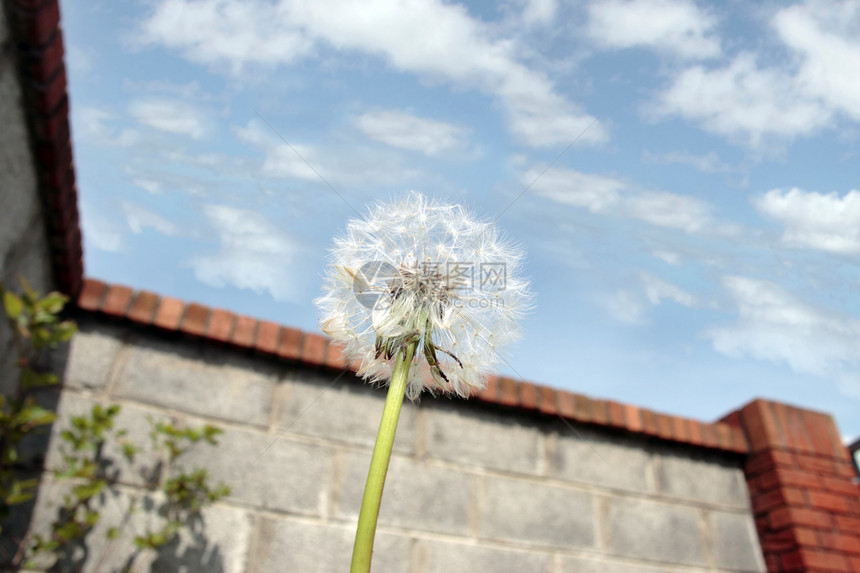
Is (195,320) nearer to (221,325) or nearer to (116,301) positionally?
(221,325)

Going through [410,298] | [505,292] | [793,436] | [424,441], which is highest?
[793,436]

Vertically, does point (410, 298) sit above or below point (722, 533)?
below

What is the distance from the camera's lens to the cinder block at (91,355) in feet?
8.14

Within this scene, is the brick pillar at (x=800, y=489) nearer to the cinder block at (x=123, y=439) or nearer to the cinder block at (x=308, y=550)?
the cinder block at (x=308, y=550)

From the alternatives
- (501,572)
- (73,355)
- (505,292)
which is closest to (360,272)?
(505,292)

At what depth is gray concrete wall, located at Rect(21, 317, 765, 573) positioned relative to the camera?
2496 millimetres

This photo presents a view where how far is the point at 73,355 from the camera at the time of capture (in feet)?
8.22

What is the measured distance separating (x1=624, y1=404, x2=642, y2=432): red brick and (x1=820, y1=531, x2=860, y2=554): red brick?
3.44ft

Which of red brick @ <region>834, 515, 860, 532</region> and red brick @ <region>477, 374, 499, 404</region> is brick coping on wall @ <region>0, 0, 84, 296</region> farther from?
red brick @ <region>834, 515, 860, 532</region>

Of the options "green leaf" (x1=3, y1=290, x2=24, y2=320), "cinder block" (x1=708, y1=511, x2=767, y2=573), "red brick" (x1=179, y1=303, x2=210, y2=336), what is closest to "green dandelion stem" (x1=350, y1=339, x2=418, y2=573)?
"green leaf" (x1=3, y1=290, x2=24, y2=320)

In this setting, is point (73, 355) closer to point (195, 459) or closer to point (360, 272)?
point (195, 459)

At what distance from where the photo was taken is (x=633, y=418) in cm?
325

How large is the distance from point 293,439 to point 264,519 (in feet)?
1.08

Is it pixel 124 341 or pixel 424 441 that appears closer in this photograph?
pixel 124 341
